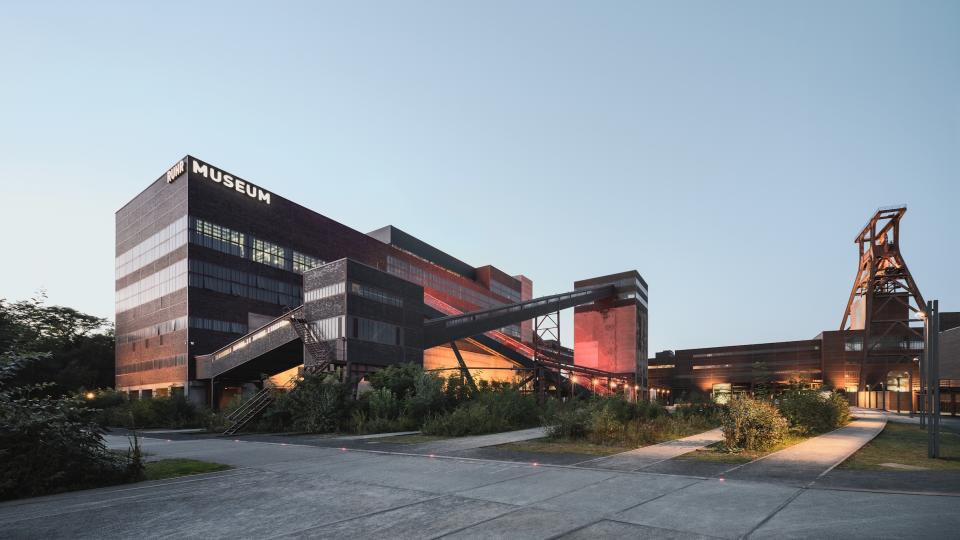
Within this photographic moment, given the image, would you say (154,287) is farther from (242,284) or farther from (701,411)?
(701,411)

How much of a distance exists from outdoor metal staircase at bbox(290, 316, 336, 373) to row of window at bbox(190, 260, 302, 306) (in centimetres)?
2178

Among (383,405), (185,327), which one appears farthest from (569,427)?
(185,327)

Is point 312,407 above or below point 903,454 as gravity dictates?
below

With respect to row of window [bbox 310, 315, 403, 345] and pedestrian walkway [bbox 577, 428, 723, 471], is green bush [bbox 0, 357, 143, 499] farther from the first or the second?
row of window [bbox 310, 315, 403, 345]

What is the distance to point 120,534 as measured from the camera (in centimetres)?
810

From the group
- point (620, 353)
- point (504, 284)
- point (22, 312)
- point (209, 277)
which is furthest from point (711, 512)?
point (504, 284)

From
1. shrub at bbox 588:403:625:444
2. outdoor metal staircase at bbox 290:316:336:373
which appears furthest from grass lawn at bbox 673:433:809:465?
outdoor metal staircase at bbox 290:316:336:373

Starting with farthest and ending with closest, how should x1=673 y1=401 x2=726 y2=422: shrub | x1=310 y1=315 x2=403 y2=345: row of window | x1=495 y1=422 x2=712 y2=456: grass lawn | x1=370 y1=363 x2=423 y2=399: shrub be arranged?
x1=310 y1=315 x2=403 y2=345: row of window < x1=370 y1=363 x2=423 y2=399: shrub < x1=673 y1=401 x2=726 y2=422: shrub < x1=495 y1=422 x2=712 y2=456: grass lawn

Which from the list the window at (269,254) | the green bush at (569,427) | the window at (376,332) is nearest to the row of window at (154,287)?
the window at (269,254)

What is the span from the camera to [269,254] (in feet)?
219

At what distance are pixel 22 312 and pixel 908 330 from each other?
124 meters

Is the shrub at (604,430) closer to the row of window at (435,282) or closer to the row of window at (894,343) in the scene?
the row of window at (435,282)

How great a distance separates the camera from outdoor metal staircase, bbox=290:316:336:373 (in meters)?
39.3

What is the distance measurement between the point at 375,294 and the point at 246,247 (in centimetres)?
2781
